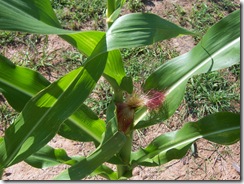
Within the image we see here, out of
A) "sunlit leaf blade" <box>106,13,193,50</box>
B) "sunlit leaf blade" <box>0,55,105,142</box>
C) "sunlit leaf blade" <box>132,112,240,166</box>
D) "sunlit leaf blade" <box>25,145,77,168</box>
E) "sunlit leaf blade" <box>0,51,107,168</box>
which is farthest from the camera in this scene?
"sunlit leaf blade" <box>25,145,77,168</box>

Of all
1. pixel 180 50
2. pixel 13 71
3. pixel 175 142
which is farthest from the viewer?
pixel 180 50

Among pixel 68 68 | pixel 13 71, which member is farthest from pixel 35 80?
pixel 68 68

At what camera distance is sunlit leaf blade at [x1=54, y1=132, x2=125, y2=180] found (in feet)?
3.51

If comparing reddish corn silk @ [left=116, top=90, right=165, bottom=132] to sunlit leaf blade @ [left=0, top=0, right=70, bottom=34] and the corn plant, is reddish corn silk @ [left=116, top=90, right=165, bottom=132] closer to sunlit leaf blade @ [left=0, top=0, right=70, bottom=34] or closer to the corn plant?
the corn plant

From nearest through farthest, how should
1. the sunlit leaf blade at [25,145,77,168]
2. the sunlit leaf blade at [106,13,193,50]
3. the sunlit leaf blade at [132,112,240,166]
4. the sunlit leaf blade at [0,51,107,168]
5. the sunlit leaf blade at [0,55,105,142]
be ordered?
the sunlit leaf blade at [106,13,193,50] < the sunlit leaf blade at [0,51,107,168] < the sunlit leaf blade at [0,55,105,142] < the sunlit leaf blade at [132,112,240,166] < the sunlit leaf blade at [25,145,77,168]

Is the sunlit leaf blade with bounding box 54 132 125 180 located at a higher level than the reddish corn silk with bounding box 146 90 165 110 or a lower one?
lower

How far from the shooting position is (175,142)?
131 centimetres

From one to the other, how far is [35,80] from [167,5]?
1.15 meters

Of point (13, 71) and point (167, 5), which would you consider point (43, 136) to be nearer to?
point (13, 71)

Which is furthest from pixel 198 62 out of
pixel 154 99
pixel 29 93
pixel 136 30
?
pixel 29 93

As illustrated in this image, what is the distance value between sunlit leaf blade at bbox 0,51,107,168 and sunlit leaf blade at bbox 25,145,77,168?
0.33m

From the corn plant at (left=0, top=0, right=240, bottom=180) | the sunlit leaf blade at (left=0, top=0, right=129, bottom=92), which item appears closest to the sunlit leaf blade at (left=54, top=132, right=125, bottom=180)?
the corn plant at (left=0, top=0, right=240, bottom=180)

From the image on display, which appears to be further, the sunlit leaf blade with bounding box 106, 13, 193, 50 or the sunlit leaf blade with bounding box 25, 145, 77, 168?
the sunlit leaf blade with bounding box 25, 145, 77, 168

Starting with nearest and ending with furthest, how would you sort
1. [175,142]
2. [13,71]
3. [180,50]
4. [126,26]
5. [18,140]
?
[126,26] → [18,140] → [13,71] → [175,142] → [180,50]
